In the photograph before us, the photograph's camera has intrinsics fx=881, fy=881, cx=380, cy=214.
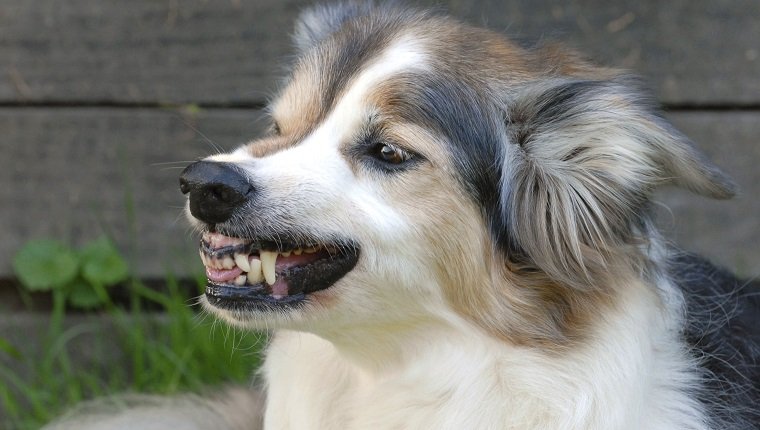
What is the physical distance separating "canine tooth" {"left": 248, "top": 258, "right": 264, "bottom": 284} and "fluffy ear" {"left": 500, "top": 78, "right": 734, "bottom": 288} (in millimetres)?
663

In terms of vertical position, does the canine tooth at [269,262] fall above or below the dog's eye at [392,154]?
below

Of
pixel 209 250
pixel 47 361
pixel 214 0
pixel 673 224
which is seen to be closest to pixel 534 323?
pixel 209 250

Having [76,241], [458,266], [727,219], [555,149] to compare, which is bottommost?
[727,219]


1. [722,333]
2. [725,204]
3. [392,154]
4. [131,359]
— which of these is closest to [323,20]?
[392,154]

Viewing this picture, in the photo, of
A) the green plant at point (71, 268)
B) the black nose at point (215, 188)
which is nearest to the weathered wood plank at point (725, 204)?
the black nose at point (215, 188)

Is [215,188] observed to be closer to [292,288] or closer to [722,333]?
[292,288]

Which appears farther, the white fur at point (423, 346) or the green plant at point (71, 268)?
the green plant at point (71, 268)

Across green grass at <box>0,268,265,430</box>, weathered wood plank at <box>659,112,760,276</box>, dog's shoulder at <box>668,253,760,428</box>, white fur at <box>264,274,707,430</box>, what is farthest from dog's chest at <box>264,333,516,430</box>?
weathered wood plank at <box>659,112,760,276</box>

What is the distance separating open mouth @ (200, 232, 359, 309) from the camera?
2.21 meters

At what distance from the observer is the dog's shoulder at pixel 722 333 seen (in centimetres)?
256

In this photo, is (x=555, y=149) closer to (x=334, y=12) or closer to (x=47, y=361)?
(x=334, y=12)

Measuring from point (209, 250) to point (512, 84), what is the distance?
0.94m

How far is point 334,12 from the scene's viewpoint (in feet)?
9.79

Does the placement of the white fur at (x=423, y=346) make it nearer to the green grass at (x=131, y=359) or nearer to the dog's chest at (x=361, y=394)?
the dog's chest at (x=361, y=394)
